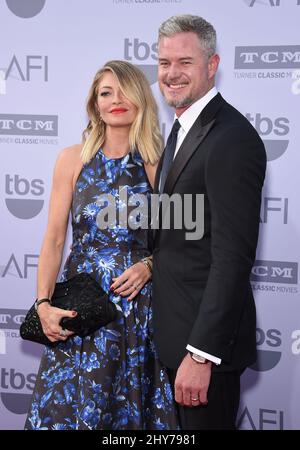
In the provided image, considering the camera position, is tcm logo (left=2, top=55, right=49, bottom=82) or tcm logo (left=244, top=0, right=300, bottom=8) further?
tcm logo (left=2, top=55, right=49, bottom=82)

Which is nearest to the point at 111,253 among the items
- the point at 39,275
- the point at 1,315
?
the point at 39,275

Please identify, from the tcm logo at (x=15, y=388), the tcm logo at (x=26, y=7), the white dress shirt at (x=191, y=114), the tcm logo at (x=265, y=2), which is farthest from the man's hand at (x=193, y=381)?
the tcm logo at (x=26, y=7)

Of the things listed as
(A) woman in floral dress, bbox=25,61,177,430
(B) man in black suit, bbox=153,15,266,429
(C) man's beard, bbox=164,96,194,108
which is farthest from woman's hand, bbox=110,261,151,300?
(C) man's beard, bbox=164,96,194,108

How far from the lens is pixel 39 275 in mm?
2457

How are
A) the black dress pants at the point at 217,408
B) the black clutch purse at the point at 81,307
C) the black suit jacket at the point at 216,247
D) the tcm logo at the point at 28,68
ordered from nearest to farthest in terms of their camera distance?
the black suit jacket at the point at 216,247 < the black dress pants at the point at 217,408 < the black clutch purse at the point at 81,307 < the tcm logo at the point at 28,68

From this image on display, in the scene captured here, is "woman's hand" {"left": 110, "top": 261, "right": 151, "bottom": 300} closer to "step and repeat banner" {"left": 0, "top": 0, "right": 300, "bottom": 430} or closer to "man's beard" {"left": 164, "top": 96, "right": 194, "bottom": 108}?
"man's beard" {"left": 164, "top": 96, "right": 194, "bottom": 108}

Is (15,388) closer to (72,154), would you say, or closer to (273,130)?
(72,154)

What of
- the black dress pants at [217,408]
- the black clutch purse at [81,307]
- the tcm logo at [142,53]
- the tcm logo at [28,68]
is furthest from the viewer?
the tcm logo at [28,68]

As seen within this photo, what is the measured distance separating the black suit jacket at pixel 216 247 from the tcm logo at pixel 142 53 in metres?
1.24

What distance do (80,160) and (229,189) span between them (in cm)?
93

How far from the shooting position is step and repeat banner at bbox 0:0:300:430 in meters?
3.02

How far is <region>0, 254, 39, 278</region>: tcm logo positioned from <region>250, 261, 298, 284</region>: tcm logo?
123 centimetres

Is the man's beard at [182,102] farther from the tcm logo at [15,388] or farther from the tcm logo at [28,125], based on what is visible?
the tcm logo at [15,388]

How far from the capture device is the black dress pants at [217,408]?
1.94 metres
